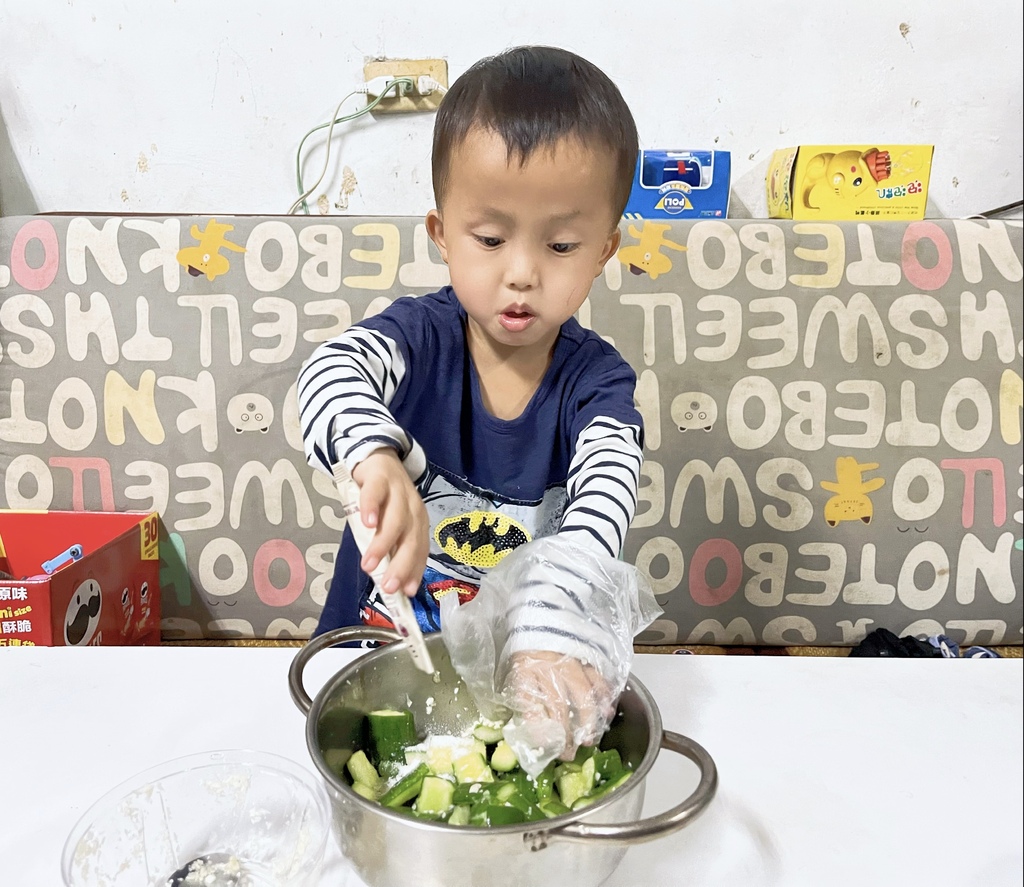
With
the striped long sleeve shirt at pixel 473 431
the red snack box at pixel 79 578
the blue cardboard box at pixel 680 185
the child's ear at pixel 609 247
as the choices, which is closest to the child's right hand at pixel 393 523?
the striped long sleeve shirt at pixel 473 431

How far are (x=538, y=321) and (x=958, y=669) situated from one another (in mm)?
474

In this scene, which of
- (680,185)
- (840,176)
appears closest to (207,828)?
(680,185)

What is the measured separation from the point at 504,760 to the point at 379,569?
16cm

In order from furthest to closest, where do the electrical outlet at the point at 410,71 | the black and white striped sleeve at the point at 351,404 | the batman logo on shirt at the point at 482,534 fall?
the electrical outlet at the point at 410,71 → the batman logo on shirt at the point at 482,534 → the black and white striped sleeve at the point at 351,404

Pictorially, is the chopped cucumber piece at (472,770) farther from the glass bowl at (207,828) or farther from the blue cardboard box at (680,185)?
the blue cardboard box at (680,185)

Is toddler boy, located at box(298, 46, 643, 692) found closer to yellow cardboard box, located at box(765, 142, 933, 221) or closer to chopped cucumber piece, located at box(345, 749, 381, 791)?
chopped cucumber piece, located at box(345, 749, 381, 791)

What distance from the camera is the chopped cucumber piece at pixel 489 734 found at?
536 millimetres

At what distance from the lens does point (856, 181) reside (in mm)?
1493

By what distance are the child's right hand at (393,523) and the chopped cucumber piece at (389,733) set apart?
0.33ft

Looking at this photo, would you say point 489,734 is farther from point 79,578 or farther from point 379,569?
point 79,578

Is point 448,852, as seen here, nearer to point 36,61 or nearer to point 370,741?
point 370,741

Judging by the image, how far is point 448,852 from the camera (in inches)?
14.1

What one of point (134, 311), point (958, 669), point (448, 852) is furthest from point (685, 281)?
point (448, 852)

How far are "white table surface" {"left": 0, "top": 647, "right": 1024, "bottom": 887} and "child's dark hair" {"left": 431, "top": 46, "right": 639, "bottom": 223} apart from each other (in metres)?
0.44
